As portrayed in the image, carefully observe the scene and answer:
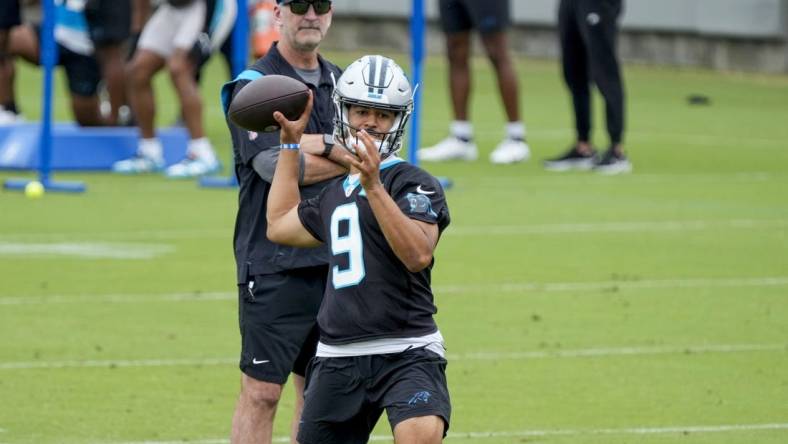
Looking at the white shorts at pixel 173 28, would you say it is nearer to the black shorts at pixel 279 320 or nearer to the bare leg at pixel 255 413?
the black shorts at pixel 279 320

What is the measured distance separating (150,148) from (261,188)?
977 centimetres

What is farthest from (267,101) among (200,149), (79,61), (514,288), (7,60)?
(7,60)

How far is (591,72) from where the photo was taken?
15.9 m

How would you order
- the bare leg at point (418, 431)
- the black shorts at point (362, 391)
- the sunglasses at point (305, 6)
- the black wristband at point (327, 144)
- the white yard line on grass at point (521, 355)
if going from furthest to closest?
the white yard line on grass at point (521, 355) → the sunglasses at point (305, 6) → the black wristband at point (327, 144) → the black shorts at point (362, 391) → the bare leg at point (418, 431)

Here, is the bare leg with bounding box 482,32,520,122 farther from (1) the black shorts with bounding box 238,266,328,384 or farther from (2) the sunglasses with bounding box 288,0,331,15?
(1) the black shorts with bounding box 238,266,328,384

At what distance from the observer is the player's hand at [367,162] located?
5203 millimetres

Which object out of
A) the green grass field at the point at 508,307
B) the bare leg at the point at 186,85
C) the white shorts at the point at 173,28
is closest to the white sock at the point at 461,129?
the green grass field at the point at 508,307

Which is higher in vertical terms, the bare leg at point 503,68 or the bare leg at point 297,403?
the bare leg at point 297,403

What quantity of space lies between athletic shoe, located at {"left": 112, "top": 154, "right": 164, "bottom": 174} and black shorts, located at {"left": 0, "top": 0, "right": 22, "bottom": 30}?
2159 mm

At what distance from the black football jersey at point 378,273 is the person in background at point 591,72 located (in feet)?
33.6

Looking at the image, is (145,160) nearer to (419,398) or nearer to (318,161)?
(318,161)

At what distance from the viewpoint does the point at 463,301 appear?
1038 centimetres

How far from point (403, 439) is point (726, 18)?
23264 mm

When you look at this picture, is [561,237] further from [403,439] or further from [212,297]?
[403,439]
